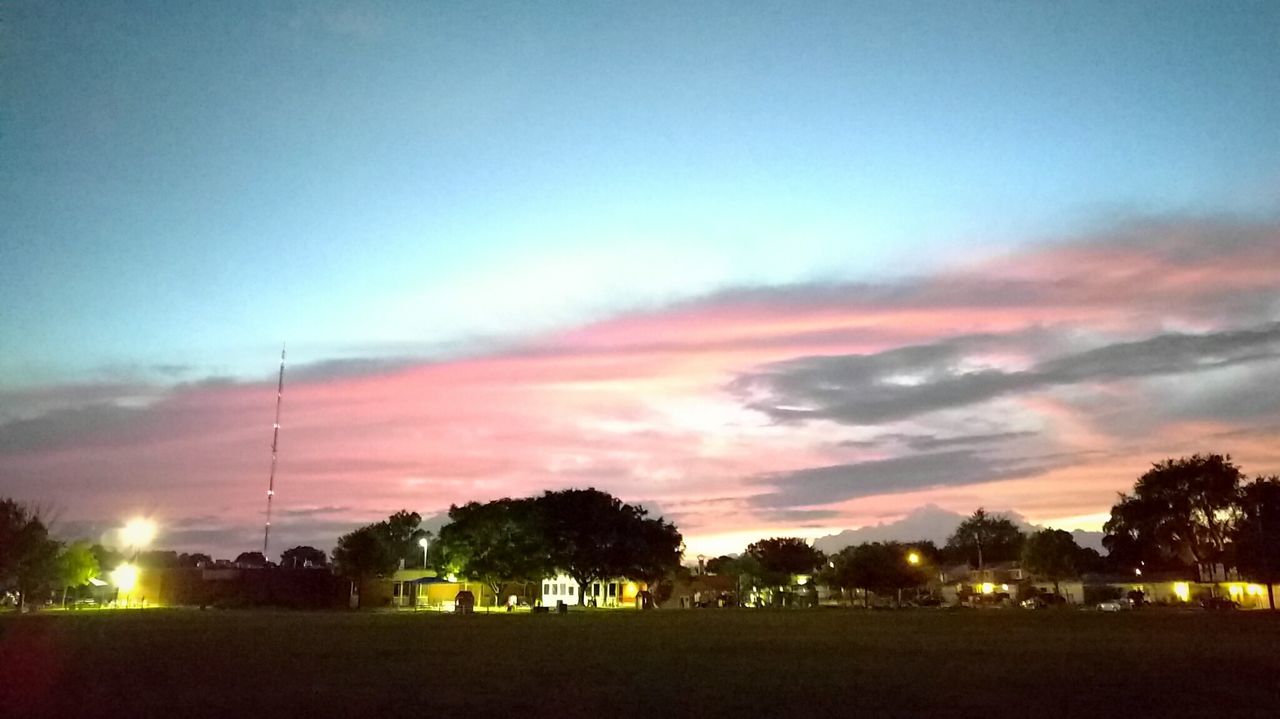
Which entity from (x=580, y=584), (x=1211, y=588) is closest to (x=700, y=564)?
(x=580, y=584)

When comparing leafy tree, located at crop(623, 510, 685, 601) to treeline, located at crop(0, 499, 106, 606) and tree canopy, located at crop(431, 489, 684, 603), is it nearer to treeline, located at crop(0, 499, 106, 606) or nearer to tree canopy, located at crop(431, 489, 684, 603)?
tree canopy, located at crop(431, 489, 684, 603)

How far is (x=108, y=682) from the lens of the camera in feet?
53.2

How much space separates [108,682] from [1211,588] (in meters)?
88.4

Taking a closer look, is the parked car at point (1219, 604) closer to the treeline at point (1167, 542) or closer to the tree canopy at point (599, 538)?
the treeline at point (1167, 542)

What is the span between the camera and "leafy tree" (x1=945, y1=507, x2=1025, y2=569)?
493 feet

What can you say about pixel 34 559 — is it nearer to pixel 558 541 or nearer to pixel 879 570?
pixel 558 541

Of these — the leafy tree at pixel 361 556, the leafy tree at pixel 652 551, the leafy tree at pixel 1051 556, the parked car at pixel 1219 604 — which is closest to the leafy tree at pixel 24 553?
the leafy tree at pixel 361 556

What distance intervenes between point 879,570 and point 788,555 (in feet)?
223

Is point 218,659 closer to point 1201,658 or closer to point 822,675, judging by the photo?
point 822,675

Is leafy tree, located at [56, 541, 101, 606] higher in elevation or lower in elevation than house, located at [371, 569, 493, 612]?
higher

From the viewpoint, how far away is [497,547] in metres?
70.4

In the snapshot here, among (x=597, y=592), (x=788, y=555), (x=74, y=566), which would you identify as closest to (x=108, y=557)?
(x=74, y=566)

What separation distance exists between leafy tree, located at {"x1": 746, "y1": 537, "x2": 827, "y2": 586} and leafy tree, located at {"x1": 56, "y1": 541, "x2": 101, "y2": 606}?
9155 cm

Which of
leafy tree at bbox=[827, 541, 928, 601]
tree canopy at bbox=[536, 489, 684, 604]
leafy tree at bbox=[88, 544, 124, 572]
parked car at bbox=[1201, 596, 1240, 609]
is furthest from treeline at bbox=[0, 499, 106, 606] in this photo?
parked car at bbox=[1201, 596, 1240, 609]
